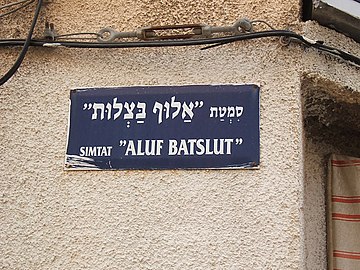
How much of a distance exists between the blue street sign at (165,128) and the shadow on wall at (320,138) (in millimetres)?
327

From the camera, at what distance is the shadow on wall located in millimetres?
2570

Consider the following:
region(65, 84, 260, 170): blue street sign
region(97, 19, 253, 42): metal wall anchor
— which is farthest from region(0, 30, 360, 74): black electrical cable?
region(65, 84, 260, 170): blue street sign

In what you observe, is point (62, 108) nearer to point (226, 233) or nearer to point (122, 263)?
point (122, 263)

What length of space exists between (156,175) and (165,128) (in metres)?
0.18

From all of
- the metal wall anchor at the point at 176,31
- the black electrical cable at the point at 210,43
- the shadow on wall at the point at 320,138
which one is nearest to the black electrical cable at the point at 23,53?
the black electrical cable at the point at 210,43

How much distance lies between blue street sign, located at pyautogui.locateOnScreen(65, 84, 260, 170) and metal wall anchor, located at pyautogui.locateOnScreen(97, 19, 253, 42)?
203 mm

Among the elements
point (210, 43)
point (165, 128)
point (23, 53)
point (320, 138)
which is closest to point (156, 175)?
point (165, 128)

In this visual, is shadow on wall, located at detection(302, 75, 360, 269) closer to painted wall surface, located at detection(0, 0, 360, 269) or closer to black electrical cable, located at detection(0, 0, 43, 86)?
painted wall surface, located at detection(0, 0, 360, 269)

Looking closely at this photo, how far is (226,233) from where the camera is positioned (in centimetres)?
231

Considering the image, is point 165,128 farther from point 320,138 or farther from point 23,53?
point 320,138

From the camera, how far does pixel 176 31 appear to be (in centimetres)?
255

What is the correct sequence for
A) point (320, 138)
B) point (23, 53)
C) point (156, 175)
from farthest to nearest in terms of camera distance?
point (320, 138), point (23, 53), point (156, 175)

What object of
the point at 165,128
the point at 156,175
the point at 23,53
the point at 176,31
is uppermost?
the point at 176,31

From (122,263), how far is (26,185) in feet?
1.62
